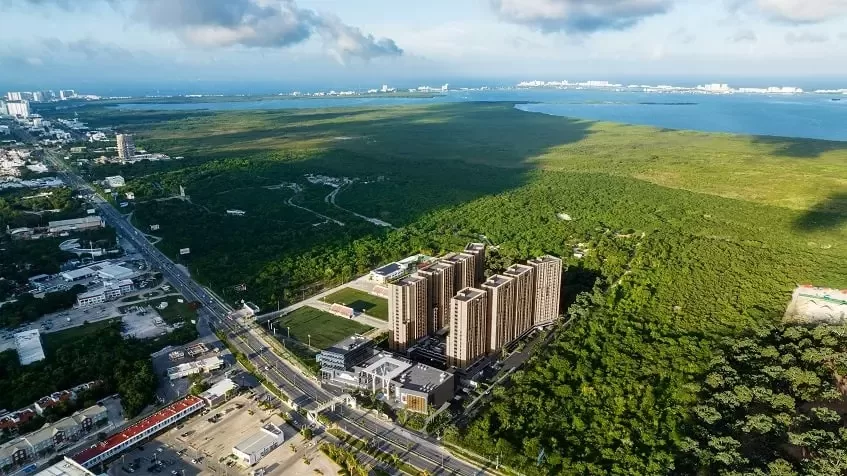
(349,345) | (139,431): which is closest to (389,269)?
(349,345)

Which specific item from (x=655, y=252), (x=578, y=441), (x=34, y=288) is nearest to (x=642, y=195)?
(x=655, y=252)

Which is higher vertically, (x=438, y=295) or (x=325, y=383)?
(x=438, y=295)

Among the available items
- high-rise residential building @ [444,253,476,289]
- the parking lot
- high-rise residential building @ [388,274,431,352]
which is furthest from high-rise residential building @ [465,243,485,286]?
the parking lot

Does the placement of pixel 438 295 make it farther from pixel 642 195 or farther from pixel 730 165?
pixel 730 165

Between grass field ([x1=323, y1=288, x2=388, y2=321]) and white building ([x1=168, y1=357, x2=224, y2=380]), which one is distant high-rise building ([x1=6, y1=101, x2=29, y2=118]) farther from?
white building ([x1=168, y1=357, x2=224, y2=380])

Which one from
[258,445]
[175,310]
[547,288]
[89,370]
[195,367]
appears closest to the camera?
[258,445]

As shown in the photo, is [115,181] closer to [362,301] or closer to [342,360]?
[362,301]

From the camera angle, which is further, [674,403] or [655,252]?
[655,252]
